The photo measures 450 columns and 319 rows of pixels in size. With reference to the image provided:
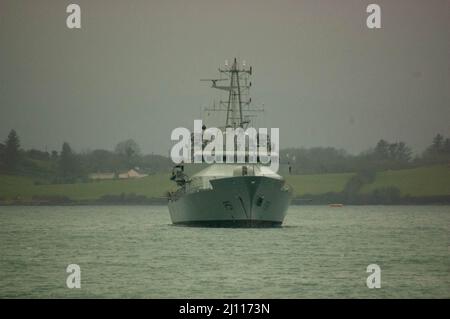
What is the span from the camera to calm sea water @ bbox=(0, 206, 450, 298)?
1678 inches

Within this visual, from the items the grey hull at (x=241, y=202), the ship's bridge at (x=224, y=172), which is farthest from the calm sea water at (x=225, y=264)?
the ship's bridge at (x=224, y=172)

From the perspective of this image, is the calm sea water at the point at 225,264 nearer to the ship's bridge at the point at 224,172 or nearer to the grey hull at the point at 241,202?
the grey hull at the point at 241,202

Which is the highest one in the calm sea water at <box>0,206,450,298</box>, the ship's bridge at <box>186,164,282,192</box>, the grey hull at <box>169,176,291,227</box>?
the ship's bridge at <box>186,164,282,192</box>

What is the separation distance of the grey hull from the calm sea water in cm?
100

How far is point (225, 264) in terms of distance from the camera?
52625 mm

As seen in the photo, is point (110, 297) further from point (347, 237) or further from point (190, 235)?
point (347, 237)

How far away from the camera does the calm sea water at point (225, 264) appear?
42.6m

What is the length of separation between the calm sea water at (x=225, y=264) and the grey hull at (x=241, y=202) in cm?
100

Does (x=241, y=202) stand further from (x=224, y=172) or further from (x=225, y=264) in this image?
(x=225, y=264)

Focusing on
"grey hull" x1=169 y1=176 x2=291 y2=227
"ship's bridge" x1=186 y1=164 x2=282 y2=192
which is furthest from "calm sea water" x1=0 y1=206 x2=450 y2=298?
"ship's bridge" x1=186 y1=164 x2=282 y2=192

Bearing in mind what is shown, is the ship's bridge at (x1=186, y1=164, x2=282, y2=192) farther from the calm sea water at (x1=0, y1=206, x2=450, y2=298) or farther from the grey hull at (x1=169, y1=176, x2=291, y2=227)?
the calm sea water at (x1=0, y1=206, x2=450, y2=298)
